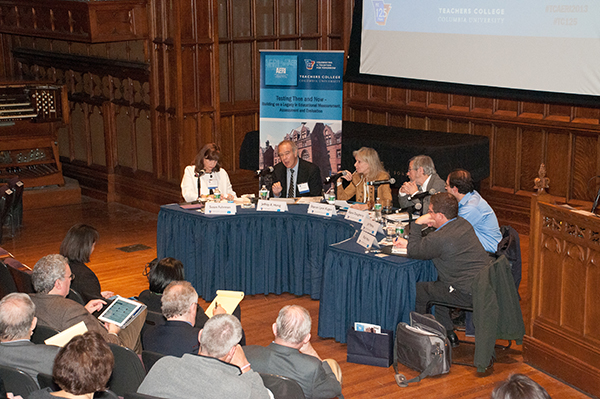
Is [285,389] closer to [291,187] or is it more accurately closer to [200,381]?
[200,381]

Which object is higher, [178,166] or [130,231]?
[178,166]

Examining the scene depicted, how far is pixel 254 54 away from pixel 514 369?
6378 millimetres

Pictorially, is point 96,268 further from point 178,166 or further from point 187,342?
point 187,342

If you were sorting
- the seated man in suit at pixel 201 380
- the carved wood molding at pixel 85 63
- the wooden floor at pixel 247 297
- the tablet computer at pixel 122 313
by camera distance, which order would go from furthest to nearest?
the carved wood molding at pixel 85 63, the wooden floor at pixel 247 297, the tablet computer at pixel 122 313, the seated man in suit at pixel 201 380

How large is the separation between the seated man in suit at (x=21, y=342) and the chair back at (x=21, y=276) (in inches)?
53.9

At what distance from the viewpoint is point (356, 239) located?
605 centimetres

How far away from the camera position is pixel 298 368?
3775 mm

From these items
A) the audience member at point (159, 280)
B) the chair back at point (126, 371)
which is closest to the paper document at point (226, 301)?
the audience member at point (159, 280)

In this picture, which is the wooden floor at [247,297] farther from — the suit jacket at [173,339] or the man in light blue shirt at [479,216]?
the suit jacket at [173,339]

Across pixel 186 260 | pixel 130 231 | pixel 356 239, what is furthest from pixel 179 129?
pixel 356 239

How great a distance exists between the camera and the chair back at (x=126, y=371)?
3672mm

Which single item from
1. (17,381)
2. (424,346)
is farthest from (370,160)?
(17,381)

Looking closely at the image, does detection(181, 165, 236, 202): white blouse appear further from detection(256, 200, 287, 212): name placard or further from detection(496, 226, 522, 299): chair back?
detection(496, 226, 522, 299): chair back

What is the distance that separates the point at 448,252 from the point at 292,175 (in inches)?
98.8
